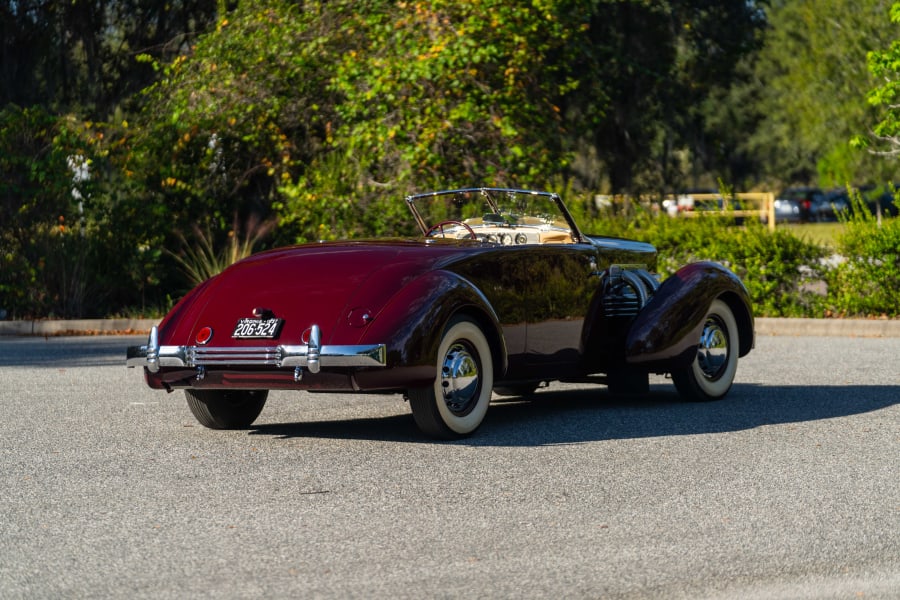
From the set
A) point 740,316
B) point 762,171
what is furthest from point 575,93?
point 762,171

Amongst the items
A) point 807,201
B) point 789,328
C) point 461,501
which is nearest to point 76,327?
point 789,328

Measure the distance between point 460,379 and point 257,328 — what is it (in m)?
1.18

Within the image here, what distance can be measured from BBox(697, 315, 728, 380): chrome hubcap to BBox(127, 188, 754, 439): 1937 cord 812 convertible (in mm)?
12

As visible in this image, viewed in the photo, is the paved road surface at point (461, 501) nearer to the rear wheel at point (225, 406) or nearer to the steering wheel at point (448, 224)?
the rear wheel at point (225, 406)

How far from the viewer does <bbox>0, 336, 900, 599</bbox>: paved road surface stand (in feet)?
16.1

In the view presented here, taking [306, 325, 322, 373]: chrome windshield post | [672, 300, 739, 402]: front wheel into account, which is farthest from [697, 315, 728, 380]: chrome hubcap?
[306, 325, 322, 373]: chrome windshield post

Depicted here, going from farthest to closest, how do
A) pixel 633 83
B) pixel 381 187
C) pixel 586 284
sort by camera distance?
pixel 633 83, pixel 381 187, pixel 586 284

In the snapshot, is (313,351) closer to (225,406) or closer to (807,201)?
(225,406)

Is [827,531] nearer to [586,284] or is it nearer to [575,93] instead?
[586,284]

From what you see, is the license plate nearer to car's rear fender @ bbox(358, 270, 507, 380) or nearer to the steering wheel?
car's rear fender @ bbox(358, 270, 507, 380)

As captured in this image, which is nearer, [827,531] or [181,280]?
[827,531]

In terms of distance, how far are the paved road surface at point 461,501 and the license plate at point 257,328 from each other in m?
0.65

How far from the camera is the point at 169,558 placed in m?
5.21

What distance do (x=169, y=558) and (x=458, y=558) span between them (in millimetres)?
1081
